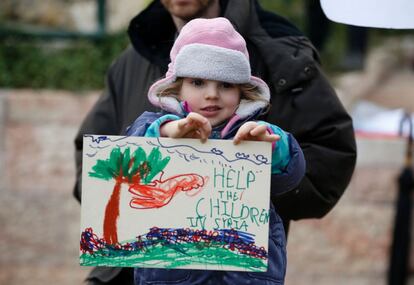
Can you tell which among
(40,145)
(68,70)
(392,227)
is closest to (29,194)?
(40,145)

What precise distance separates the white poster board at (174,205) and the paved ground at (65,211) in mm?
3032

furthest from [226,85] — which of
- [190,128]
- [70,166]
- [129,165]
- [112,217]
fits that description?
[70,166]

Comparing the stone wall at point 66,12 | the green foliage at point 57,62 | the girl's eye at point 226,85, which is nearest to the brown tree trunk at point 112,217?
the girl's eye at point 226,85

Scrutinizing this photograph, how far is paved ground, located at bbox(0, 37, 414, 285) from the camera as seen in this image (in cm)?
581

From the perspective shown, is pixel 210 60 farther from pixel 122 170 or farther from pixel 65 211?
pixel 65 211

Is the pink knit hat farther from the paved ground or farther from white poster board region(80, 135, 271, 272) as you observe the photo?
the paved ground

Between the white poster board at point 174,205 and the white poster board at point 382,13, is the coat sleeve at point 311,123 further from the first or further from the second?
the white poster board at point 174,205

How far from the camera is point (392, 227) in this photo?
6020mm

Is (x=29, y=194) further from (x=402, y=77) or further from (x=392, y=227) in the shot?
(x=402, y=77)

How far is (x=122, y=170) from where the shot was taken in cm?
279

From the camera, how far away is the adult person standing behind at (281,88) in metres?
3.54

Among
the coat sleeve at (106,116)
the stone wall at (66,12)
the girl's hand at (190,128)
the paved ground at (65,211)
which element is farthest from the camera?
the stone wall at (66,12)

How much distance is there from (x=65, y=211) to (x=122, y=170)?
313cm

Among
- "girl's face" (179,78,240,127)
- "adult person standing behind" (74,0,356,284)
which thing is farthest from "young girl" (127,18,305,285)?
"adult person standing behind" (74,0,356,284)
